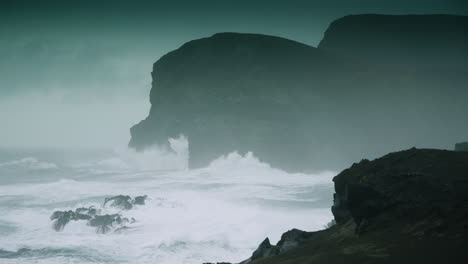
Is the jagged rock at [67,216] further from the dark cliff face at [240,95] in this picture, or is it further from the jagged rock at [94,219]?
the dark cliff face at [240,95]

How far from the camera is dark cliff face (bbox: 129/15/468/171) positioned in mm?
127688

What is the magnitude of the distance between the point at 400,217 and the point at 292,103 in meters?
112

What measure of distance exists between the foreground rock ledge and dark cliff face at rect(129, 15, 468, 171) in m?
96.8

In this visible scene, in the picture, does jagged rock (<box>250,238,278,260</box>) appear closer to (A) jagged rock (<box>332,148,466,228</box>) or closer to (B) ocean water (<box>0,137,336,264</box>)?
(A) jagged rock (<box>332,148,466,228</box>)

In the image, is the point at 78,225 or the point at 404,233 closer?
the point at 404,233

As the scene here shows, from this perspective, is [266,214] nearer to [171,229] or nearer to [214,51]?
[171,229]

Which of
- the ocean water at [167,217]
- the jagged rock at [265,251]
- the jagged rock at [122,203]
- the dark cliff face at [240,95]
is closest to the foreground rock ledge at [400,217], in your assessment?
the jagged rock at [265,251]

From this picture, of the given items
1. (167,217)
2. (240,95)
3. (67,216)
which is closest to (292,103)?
(240,95)

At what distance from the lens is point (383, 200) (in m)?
21.4

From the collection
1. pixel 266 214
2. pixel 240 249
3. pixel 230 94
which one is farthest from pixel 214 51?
pixel 240 249

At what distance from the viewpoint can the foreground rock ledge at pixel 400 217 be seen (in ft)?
52.4

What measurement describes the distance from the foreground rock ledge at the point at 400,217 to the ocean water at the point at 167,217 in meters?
16.5

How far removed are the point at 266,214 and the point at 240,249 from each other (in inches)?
612

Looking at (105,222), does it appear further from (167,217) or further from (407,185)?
(407,185)
